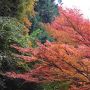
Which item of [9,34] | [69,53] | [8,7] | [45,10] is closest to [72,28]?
[69,53]

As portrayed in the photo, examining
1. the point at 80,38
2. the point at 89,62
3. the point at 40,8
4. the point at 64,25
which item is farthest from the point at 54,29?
the point at 40,8

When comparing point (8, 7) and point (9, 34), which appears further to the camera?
point (8, 7)

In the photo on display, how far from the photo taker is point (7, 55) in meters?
8.43

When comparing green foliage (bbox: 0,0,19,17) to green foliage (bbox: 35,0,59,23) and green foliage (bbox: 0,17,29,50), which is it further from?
green foliage (bbox: 35,0,59,23)

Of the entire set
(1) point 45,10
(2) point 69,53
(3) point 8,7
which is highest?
(1) point 45,10

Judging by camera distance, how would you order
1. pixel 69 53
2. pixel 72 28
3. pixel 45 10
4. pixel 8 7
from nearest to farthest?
pixel 69 53, pixel 72 28, pixel 8 7, pixel 45 10

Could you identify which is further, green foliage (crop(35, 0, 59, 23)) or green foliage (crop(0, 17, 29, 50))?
green foliage (crop(35, 0, 59, 23))

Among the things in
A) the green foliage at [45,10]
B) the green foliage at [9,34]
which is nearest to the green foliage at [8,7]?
the green foliage at [9,34]

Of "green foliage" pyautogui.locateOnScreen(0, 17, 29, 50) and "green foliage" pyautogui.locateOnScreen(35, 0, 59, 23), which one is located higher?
"green foliage" pyautogui.locateOnScreen(35, 0, 59, 23)

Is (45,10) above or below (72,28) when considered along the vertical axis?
above

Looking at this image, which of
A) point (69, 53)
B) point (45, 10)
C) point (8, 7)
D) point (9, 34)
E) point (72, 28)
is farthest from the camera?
point (45, 10)

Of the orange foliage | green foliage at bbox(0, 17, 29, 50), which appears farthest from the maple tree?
green foliage at bbox(0, 17, 29, 50)

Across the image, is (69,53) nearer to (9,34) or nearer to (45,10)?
(9,34)

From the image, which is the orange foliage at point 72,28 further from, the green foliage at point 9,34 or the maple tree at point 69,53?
the green foliage at point 9,34
